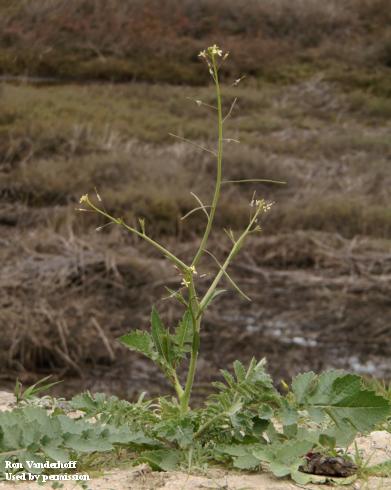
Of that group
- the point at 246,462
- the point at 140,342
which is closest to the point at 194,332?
the point at 140,342

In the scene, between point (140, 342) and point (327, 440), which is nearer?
point (327, 440)

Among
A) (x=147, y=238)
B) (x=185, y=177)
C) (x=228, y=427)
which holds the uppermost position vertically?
(x=147, y=238)

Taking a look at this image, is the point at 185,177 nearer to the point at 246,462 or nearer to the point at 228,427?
the point at 228,427

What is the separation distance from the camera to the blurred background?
509cm

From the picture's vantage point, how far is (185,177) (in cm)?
772

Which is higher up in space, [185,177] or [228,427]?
[228,427]

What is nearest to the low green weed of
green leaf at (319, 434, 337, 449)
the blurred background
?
green leaf at (319, 434, 337, 449)

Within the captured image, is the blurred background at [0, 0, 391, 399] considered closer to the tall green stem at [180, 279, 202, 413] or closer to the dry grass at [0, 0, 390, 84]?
the dry grass at [0, 0, 390, 84]

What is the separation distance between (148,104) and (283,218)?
10.3 ft

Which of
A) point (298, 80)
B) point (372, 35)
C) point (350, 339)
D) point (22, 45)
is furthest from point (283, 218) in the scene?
point (372, 35)

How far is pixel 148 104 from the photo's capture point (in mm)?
10000

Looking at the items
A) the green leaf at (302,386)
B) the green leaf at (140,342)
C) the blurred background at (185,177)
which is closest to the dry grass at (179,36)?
the blurred background at (185,177)

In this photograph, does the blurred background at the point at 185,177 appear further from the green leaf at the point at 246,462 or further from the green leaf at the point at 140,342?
the green leaf at the point at 246,462

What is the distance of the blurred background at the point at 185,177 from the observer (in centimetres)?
509
